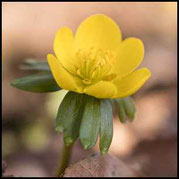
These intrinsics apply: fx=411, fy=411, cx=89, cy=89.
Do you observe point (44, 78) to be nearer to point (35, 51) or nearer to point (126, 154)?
point (126, 154)

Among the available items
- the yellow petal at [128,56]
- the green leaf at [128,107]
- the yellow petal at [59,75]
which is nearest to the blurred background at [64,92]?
the green leaf at [128,107]

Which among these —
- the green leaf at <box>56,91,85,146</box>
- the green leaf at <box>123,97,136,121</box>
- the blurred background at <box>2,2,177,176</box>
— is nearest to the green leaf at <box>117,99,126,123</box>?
the green leaf at <box>123,97,136,121</box>

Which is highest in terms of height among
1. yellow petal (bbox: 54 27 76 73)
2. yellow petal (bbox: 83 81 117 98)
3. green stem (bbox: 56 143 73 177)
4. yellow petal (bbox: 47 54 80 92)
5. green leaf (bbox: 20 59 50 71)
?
yellow petal (bbox: 54 27 76 73)

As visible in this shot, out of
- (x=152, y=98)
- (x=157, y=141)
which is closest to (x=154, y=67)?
(x=152, y=98)

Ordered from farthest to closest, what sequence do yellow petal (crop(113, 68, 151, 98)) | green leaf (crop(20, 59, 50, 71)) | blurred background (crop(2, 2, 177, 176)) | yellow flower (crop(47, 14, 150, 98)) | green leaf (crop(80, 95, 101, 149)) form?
blurred background (crop(2, 2, 177, 176))
green leaf (crop(20, 59, 50, 71))
yellow flower (crop(47, 14, 150, 98))
yellow petal (crop(113, 68, 151, 98))
green leaf (crop(80, 95, 101, 149))

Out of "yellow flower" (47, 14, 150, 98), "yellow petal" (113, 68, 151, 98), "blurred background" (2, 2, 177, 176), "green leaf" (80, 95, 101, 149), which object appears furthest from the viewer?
"blurred background" (2, 2, 177, 176)

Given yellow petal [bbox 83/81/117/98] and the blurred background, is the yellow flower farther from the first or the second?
the blurred background
